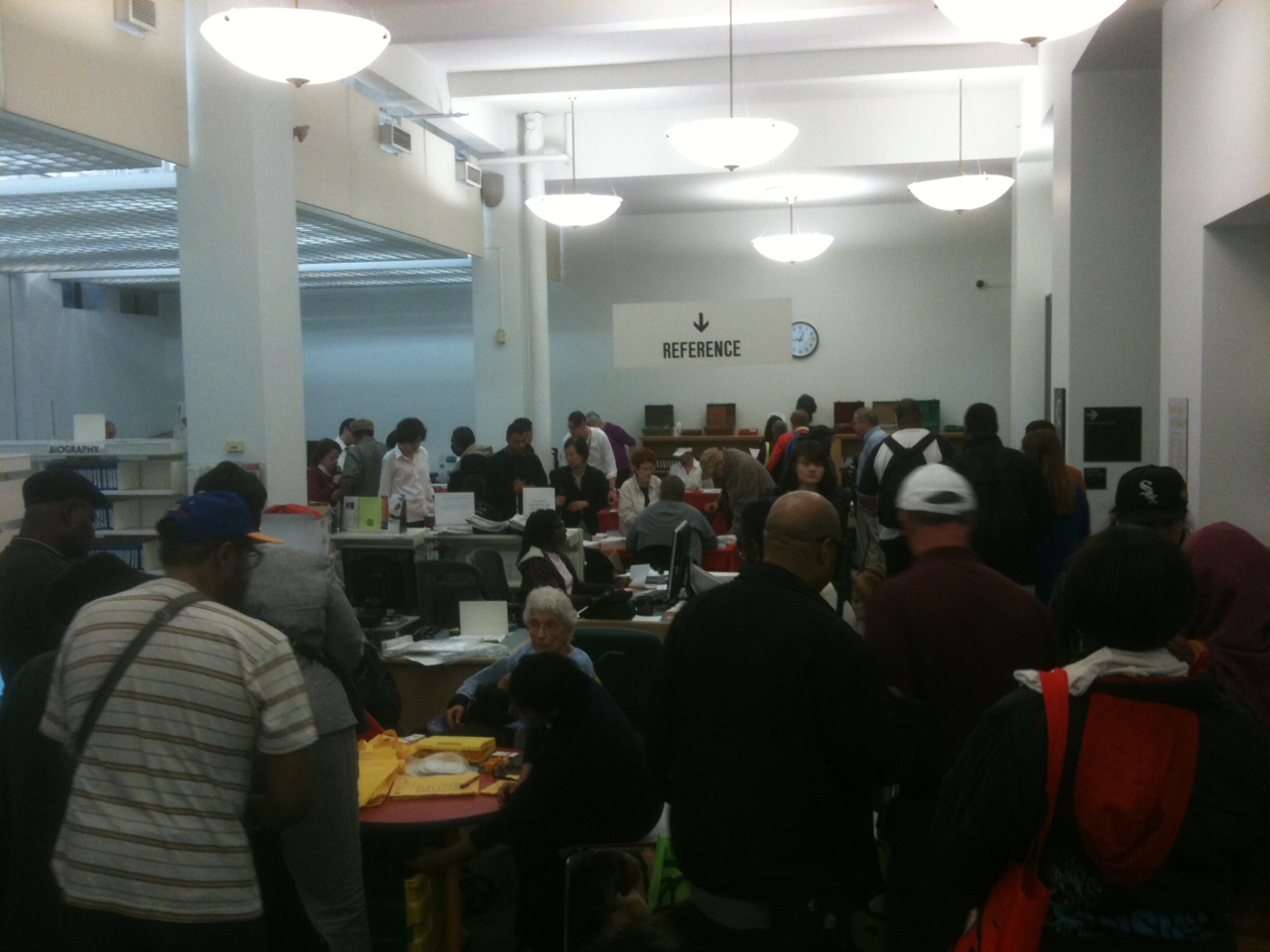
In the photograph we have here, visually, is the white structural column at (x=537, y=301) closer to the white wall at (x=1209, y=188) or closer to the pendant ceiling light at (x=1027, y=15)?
the pendant ceiling light at (x=1027, y=15)

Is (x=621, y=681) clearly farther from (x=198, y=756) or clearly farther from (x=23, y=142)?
(x=23, y=142)

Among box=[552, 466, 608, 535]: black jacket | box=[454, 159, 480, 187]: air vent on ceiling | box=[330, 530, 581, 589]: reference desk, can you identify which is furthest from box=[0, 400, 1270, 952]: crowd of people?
box=[454, 159, 480, 187]: air vent on ceiling

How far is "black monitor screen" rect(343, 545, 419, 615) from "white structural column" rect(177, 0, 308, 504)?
119cm

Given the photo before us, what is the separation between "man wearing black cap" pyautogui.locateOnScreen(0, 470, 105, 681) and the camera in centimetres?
332

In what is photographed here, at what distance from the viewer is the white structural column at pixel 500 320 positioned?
1230 centimetres

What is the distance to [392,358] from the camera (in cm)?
1686

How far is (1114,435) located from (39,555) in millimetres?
5897

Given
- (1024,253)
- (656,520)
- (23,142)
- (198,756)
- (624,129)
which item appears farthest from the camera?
(624,129)

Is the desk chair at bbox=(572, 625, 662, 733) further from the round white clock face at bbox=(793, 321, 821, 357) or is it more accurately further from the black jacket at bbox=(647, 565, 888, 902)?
the round white clock face at bbox=(793, 321, 821, 357)

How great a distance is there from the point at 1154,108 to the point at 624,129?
6.60 m

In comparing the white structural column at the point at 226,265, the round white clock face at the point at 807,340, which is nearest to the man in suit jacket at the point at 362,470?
the white structural column at the point at 226,265

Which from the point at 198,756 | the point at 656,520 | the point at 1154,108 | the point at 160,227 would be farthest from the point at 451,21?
the point at 198,756

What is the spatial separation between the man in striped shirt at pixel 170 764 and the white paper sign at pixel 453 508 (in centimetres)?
499

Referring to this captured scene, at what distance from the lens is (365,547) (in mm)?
6105
